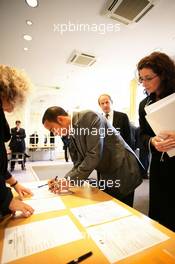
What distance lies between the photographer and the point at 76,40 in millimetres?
3355

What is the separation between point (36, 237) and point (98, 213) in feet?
1.00

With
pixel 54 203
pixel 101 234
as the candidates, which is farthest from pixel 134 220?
pixel 54 203

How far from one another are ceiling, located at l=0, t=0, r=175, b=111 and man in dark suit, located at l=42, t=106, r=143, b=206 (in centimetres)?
187

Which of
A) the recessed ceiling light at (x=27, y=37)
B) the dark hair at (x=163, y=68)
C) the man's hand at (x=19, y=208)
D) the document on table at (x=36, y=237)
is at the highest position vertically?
the recessed ceiling light at (x=27, y=37)

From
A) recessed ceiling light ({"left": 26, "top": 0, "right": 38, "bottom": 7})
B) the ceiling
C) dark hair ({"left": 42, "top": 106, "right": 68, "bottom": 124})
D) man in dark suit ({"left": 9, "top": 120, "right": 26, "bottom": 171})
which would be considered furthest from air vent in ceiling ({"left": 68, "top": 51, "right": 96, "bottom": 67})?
dark hair ({"left": 42, "top": 106, "right": 68, "bottom": 124})

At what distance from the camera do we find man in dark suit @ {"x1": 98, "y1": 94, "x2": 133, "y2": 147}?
2406 millimetres

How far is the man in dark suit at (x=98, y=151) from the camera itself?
1.16 m

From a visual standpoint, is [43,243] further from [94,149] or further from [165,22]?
[165,22]

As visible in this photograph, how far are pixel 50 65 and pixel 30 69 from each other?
671mm

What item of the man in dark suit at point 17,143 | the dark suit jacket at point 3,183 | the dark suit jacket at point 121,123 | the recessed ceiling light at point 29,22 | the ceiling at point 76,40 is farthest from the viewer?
the man in dark suit at point 17,143

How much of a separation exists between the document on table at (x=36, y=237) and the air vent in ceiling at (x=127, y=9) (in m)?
2.58

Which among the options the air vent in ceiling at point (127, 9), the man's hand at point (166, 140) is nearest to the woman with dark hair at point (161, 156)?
the man's hand at point (166, 140)

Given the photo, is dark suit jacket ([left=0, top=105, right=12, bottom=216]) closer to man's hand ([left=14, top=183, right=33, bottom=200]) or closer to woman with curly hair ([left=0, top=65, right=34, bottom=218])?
woman with curly hair ([left=0, top=65, right=34, bottom=218])

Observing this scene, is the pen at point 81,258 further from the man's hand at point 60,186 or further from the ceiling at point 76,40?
the ceiling at point 76,40
